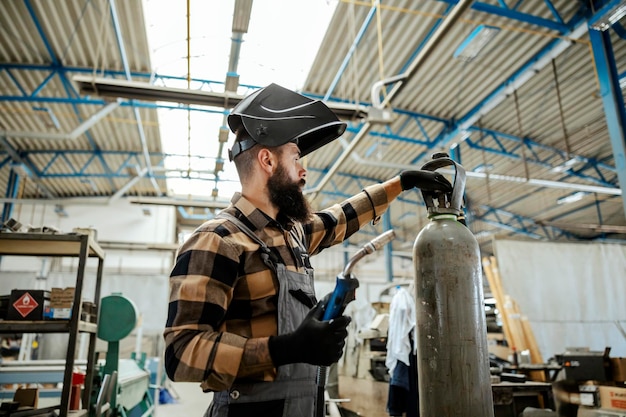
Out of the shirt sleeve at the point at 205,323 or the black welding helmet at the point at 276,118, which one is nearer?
the shirt sleeve at the point at 205,323

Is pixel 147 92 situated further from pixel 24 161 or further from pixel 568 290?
pixel 24 161

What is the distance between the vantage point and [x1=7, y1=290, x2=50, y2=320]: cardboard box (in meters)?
2.90

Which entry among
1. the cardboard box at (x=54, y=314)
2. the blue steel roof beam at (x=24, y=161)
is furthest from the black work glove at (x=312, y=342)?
the blue steel roof beam at (x=24, y=161)

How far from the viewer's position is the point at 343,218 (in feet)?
5.80

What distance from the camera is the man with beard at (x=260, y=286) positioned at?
3.42 feet

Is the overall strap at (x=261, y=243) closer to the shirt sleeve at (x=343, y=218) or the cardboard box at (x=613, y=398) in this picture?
the shirt sleeve at (x=343, y=218)

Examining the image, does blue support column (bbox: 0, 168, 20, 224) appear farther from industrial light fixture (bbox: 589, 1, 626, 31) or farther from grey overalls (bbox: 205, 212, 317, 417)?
industrial light fixture (bbox: 589, 1, 626, 31)

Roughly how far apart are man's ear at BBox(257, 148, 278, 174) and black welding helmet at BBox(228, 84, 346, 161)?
4cm

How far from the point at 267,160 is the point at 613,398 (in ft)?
17.2

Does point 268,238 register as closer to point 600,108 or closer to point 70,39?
point 70,39

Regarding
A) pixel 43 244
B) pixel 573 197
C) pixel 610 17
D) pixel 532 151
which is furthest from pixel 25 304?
pixel 573 197

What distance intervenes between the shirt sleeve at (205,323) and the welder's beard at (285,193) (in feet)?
0.92

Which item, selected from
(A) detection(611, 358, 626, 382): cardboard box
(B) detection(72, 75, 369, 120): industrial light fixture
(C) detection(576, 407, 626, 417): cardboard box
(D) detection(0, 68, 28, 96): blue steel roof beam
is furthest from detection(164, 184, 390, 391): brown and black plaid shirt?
(D) detection(0, 68, 28, 96): blue steel roof beam

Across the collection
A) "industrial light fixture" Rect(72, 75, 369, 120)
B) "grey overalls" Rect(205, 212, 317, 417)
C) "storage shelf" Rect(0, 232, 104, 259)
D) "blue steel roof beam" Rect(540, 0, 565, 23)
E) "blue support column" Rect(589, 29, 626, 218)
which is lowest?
"grey overalls" Rect(205, 212, 317, 417)
